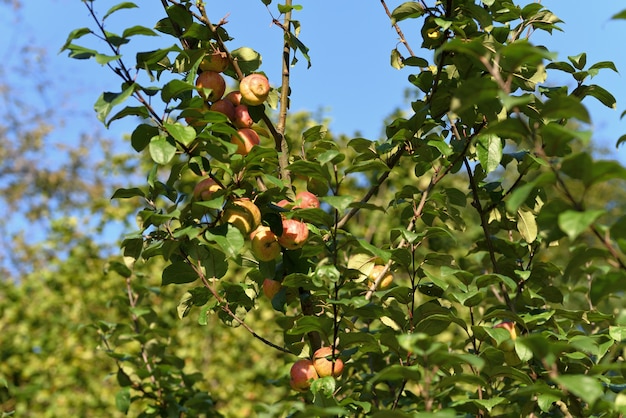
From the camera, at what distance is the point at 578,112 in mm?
904

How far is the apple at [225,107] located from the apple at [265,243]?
0.25m

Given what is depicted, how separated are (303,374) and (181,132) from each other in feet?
1.82

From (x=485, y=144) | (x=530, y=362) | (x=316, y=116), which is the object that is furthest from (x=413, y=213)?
(x=316, y=116)

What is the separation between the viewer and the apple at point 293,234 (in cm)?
138

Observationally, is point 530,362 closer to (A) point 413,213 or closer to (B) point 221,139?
(A) point 413,213

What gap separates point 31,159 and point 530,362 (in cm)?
1223

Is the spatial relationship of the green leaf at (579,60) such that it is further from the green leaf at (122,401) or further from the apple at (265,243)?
the green leaf at (122,401)

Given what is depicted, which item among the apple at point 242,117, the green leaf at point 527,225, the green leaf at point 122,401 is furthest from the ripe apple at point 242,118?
the green leaf at point 122,401

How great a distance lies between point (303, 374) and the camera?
4.62ft

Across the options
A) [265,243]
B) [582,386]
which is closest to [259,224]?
[265,243]

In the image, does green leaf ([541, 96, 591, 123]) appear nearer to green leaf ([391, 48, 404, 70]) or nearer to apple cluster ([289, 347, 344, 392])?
apple cluster ([289, 347, 344, 392])

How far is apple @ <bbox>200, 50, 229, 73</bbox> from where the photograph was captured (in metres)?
1.48

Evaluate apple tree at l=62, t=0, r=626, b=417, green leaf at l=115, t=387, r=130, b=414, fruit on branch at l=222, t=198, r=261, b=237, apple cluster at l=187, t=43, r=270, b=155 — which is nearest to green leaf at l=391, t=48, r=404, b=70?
apple tree at l=62, t=0, r=626, b=417

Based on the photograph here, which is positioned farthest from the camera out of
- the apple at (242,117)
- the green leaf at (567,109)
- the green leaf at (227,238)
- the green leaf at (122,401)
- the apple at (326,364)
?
the green leaf at (122,401)
